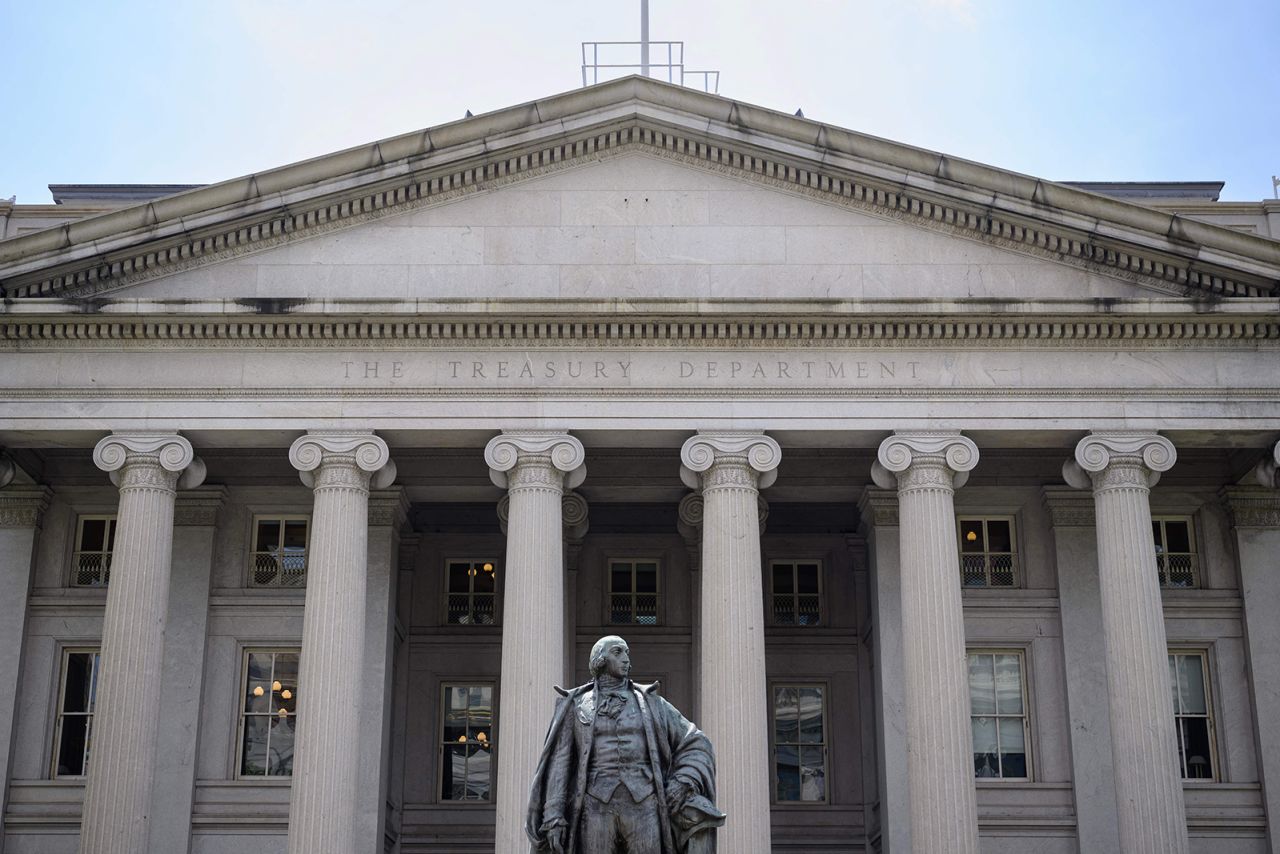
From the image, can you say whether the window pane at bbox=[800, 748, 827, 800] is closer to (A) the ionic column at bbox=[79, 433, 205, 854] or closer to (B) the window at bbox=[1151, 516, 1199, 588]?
(B) the window at bbox=[1151, 516, 1199, 588]

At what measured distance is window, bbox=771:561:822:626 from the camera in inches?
1501

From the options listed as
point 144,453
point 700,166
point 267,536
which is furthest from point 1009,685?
point 144,453

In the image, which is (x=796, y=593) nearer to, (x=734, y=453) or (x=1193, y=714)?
(x=734, y=453)

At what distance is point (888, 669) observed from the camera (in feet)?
110

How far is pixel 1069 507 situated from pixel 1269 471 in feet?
12.9

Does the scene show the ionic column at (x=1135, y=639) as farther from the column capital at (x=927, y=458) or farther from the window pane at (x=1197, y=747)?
the window pane at (x=1197, y=747)

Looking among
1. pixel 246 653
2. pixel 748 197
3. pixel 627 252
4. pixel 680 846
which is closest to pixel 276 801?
pixel 246 653

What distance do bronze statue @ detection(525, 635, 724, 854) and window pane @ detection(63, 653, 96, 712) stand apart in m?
21.0

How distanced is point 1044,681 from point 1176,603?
296cm

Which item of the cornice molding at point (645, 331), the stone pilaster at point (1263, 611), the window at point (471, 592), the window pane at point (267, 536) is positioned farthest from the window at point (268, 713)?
the stone pilaster at point (1263, 611)

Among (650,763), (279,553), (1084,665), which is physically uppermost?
(279,553)

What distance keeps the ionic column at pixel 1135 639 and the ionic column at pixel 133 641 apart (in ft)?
50.4

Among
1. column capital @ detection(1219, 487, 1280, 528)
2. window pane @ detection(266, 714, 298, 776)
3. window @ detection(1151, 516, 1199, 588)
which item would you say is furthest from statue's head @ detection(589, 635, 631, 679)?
column capital @ detection(1219, 487, 1280, 528)

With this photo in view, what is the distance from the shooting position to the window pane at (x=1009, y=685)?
3472 cm
